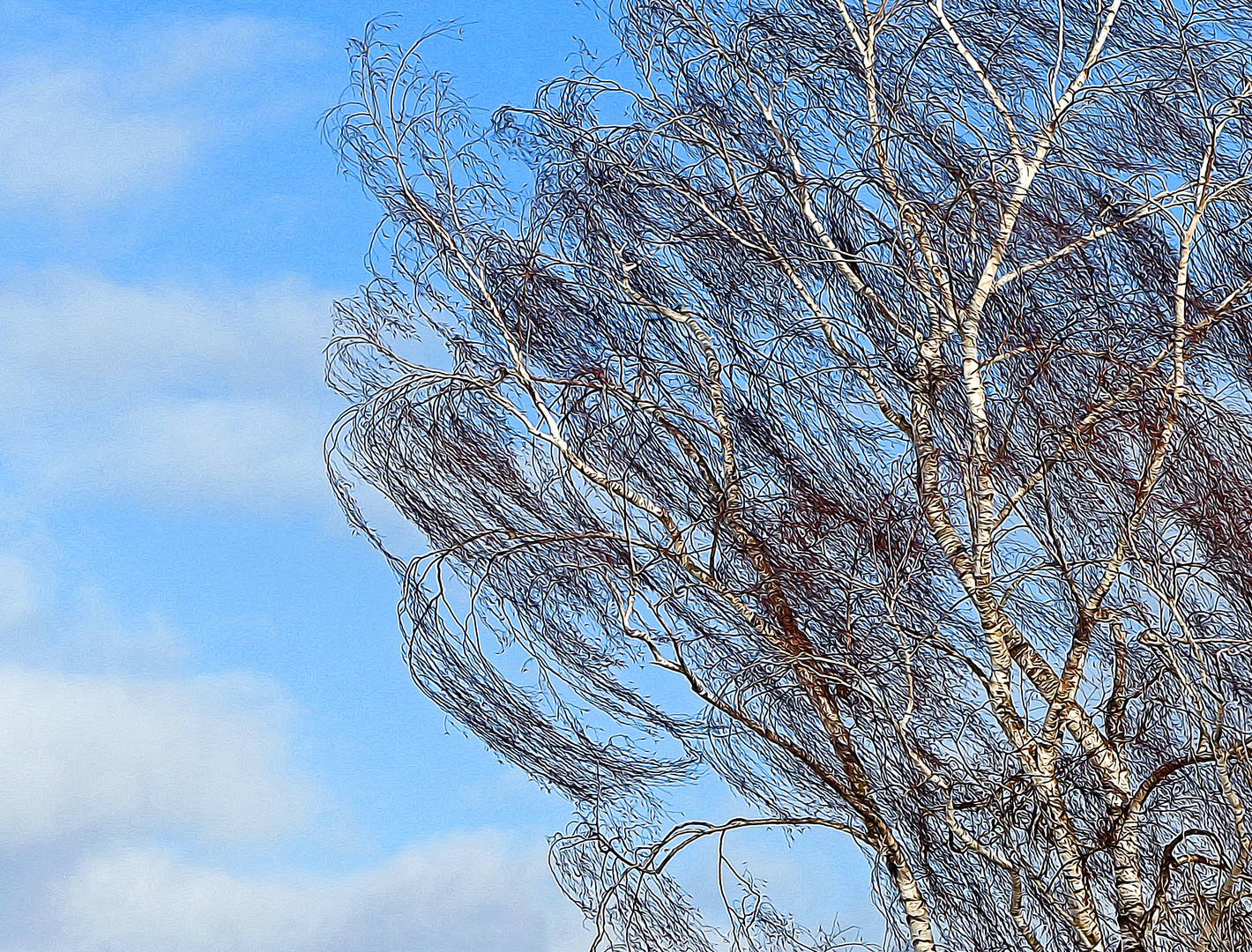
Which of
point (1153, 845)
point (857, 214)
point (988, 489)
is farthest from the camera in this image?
point (857, 214)

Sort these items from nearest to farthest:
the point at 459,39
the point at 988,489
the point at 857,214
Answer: the point at 988,489
the point at 857,214
the point at 459,39

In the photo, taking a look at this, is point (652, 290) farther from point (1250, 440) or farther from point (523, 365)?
point (1250, 440)

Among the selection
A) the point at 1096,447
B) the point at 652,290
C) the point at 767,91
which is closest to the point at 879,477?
the point at 1096,447

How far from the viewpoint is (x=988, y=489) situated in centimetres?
647

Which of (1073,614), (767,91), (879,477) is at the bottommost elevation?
(1073,614)

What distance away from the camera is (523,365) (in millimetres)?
7191

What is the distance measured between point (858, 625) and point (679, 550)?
0.87 metres

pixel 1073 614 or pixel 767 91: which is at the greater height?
pixel 767 91

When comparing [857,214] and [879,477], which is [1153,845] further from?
[857,214]

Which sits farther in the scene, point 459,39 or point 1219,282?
point 459,39

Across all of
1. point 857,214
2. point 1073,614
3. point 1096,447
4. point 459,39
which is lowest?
point 1073,614

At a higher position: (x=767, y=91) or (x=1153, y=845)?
(x=767, y=91)

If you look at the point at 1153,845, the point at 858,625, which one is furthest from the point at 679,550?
the point at 1153,845

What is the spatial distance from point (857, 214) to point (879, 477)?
51.3 inches
